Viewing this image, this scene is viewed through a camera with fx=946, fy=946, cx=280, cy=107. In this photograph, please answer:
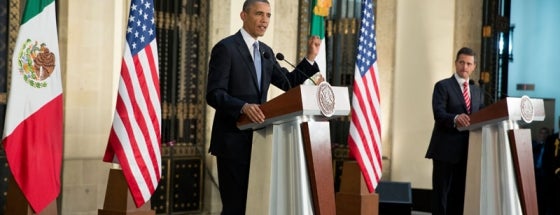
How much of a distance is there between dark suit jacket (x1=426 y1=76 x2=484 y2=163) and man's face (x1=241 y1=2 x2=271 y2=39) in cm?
330

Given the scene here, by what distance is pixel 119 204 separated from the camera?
7484 millimetres

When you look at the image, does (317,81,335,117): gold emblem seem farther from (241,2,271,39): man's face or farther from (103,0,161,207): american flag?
(103,0,161,207): american flag

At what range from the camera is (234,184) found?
578 cm

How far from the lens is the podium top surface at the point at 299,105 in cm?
517

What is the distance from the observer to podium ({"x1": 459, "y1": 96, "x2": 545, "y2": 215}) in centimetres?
764

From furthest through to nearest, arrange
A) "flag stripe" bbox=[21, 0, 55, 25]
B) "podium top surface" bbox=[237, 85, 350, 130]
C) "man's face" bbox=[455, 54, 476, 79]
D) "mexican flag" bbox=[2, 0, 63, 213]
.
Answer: "man's face" bbox=[455, 54, 476, 79], "flag stripe" bbox=[21, 0, 55, 25], "mexican flag" bbox=[2, 0, 63, 213], "podium top surface" bbox=[237, 85, 350, 130]

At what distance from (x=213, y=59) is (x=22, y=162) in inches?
70.9

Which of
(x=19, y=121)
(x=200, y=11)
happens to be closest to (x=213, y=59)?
(x=19, y=121)

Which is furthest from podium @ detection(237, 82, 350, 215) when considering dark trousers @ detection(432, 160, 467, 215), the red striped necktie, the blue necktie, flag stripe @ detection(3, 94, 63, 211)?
the red striped necktie

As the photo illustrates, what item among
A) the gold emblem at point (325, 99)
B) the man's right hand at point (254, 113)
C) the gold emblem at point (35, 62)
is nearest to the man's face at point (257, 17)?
the man's right hand at point (254, 113)

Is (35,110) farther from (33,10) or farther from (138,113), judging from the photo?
(138,113)

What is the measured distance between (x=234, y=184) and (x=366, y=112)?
4.57m

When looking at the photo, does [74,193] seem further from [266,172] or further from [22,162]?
[266,172]

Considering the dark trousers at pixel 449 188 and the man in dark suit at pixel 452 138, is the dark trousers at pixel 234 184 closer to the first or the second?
the man in dark suit at pixel 452 138
